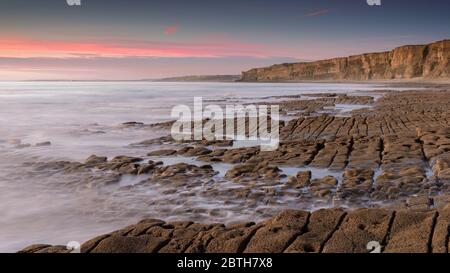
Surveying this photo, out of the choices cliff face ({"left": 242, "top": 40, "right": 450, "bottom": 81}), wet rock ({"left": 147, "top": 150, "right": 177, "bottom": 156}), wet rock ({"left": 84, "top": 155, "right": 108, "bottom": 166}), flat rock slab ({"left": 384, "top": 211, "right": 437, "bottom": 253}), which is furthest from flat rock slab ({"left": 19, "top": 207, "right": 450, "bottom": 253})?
cliff face ({"left": 242, "top": 40, "right": 450, "bottom": 81})

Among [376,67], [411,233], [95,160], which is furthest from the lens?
[376,67]

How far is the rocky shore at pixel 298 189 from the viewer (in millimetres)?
5805

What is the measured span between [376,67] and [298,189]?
452ft

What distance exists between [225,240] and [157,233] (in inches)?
40.4

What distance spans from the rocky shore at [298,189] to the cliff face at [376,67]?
347 ft

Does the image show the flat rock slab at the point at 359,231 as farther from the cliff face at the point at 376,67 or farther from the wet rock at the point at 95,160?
the cliff face at the point at 376,67

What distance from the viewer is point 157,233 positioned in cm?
626

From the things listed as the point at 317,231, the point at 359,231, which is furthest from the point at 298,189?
the point at 359,231

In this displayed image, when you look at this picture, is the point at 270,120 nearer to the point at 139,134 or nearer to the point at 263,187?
the point at 139,134

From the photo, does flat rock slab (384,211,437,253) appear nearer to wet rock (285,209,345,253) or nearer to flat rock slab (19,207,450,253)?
flat rock slab (19,207,450,253)

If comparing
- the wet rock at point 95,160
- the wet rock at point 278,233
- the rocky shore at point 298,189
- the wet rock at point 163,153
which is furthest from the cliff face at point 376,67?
the wet rock at point 278,233

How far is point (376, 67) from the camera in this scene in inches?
5423

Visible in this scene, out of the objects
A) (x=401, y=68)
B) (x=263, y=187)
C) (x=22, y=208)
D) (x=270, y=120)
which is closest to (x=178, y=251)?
(x=263, y=187)

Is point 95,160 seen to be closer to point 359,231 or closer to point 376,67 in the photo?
point 359,231
